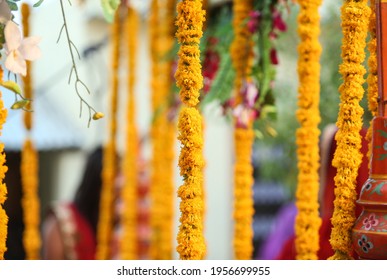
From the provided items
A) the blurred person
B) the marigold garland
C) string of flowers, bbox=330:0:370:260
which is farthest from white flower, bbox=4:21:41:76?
the blurred person

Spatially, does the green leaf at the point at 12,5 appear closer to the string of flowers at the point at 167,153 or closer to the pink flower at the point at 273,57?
the pink flower at the point at 273,57

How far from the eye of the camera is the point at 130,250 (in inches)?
80.8

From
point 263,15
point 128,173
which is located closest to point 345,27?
point 263,15

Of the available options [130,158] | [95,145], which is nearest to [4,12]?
[130,158]

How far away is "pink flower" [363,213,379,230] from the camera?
2.58ft

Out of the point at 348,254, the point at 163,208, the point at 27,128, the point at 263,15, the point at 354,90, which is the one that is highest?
the point at 263,15

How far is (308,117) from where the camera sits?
3.59ft

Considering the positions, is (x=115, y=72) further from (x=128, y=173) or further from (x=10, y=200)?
(x=10, y=200)

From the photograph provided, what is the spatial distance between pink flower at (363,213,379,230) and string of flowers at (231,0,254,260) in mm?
515

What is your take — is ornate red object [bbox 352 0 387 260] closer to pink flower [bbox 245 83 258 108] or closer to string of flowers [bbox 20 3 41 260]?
pink flower [bbox 245 83 258 108]

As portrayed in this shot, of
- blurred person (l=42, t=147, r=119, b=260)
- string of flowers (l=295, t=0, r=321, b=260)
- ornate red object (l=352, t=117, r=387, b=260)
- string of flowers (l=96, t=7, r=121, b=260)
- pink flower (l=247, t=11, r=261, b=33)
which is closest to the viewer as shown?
ornate red object (l=352, t=117, r=387, b=260)

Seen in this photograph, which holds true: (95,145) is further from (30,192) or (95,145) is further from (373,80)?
(373,80)

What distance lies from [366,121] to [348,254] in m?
0.45

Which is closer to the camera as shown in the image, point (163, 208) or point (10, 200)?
point (163, 208)
